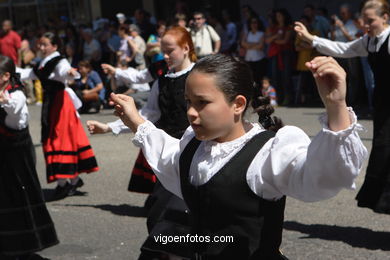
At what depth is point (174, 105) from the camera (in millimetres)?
5504

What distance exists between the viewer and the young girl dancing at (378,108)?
17.2 ft

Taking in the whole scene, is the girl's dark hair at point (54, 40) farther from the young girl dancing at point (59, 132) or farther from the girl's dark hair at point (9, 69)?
the girl's dark hair at point (9, 69)

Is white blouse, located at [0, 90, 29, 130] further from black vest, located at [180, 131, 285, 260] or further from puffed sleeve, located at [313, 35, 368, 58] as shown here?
black vest, located at [180, 131, 285, 260]

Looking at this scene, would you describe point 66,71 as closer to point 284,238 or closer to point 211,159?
point 284,238

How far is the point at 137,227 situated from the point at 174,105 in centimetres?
104

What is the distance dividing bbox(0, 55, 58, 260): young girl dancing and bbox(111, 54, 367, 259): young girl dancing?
2220 millimetres

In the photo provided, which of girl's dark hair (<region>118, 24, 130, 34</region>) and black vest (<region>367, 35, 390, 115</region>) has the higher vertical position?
black vest (<region>367, 35, 390, 115</region>)

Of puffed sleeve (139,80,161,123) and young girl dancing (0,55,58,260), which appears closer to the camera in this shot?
young girl dancing (0,55,58,260)

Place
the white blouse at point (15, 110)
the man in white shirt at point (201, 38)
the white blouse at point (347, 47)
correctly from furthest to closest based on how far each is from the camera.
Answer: the man in white shirt at point (201, 38)
the white blouse at point (347, 47)
the white blouse at point (15, 110)

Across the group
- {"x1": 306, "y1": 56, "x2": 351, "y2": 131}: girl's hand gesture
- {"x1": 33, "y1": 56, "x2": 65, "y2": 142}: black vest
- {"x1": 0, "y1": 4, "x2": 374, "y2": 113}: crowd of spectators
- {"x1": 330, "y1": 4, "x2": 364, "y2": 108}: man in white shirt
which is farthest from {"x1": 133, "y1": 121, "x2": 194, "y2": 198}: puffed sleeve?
{"x1": 330, "y1": 4, "x2": 364, "y2": 108}: man in white shirt

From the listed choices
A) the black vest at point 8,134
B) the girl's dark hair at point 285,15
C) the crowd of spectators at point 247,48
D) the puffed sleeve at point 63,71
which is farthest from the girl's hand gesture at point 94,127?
the girl's dark hair at point 285,15

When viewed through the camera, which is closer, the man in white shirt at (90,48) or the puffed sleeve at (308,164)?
the puffed sleeve at (308,164)

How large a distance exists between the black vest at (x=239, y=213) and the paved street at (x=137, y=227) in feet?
7.56

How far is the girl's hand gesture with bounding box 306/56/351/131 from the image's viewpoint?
82.7 inches
